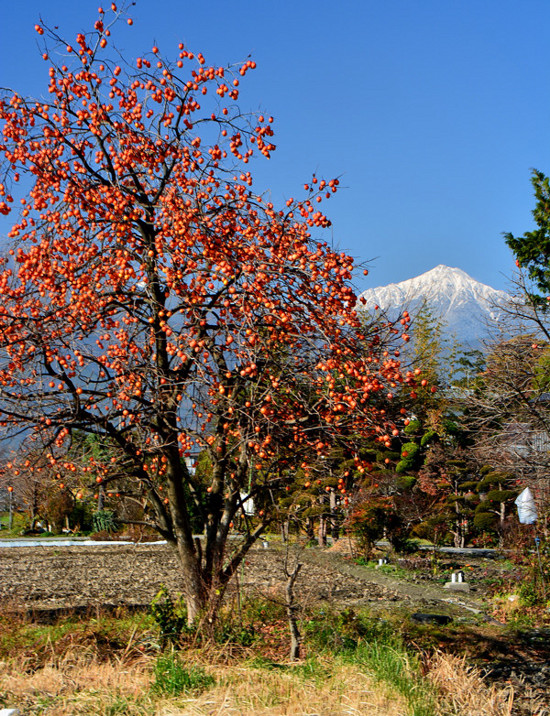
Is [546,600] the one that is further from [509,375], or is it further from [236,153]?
[236,153]

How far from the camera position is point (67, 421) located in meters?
6.56

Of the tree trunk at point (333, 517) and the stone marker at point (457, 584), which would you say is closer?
the stone marker at point (457, 584)

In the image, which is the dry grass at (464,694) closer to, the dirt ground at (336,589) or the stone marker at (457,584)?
the dirt ground at (336,589)

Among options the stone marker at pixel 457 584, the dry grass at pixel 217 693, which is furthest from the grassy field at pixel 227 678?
the stone marker at pixel 457 584

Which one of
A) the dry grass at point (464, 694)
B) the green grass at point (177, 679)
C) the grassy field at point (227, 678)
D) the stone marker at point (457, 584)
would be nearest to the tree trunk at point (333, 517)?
the stone marker at point (457, 584)

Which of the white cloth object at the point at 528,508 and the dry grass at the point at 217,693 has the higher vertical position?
→ the white cloth object at the point at 528,508

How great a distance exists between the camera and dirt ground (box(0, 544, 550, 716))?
8.10m

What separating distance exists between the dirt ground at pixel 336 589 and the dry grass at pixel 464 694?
0.68 m

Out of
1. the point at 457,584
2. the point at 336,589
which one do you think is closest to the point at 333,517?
the point at 457,584

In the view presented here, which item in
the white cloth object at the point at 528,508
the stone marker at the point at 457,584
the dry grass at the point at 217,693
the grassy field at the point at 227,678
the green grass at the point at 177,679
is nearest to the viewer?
the dry grass at the point at 217,693

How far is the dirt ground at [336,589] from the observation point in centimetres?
810

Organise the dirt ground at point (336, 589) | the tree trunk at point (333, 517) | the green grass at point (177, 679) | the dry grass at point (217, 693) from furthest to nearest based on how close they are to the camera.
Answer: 1. the tree trunk at point (333, 517)
2. the dirt ground at point (336, 589)
3. the green grass at point (177, 679)
4. the dry grass at point (217, 693)

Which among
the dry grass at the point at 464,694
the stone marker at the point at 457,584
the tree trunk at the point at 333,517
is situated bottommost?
the stone marker at the point at 457,584

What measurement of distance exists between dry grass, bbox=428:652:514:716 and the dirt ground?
685mm
